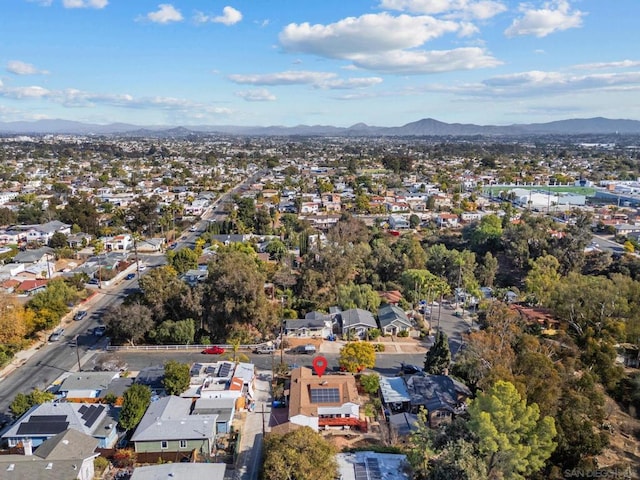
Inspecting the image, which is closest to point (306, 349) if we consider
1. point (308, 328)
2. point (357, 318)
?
point (308, 328)

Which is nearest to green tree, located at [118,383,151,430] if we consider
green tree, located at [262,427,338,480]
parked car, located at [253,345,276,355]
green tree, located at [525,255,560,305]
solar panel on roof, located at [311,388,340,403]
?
green tree, located at [262,427,338,480]

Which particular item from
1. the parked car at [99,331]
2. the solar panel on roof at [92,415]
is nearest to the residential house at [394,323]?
the solar panel on roof at [92,415]

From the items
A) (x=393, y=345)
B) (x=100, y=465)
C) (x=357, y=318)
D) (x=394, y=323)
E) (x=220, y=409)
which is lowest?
(x=393, y=345)

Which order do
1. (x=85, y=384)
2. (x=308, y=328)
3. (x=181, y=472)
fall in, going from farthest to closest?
(x=308, y=328), (x=85, y=384), (x=181, y=472)

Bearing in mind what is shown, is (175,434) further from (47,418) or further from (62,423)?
(47,418)

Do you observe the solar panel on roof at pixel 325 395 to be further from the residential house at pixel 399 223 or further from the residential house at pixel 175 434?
the residential house at pixel 399 223

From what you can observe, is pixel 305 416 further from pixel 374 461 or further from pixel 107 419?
pixel 107 419
